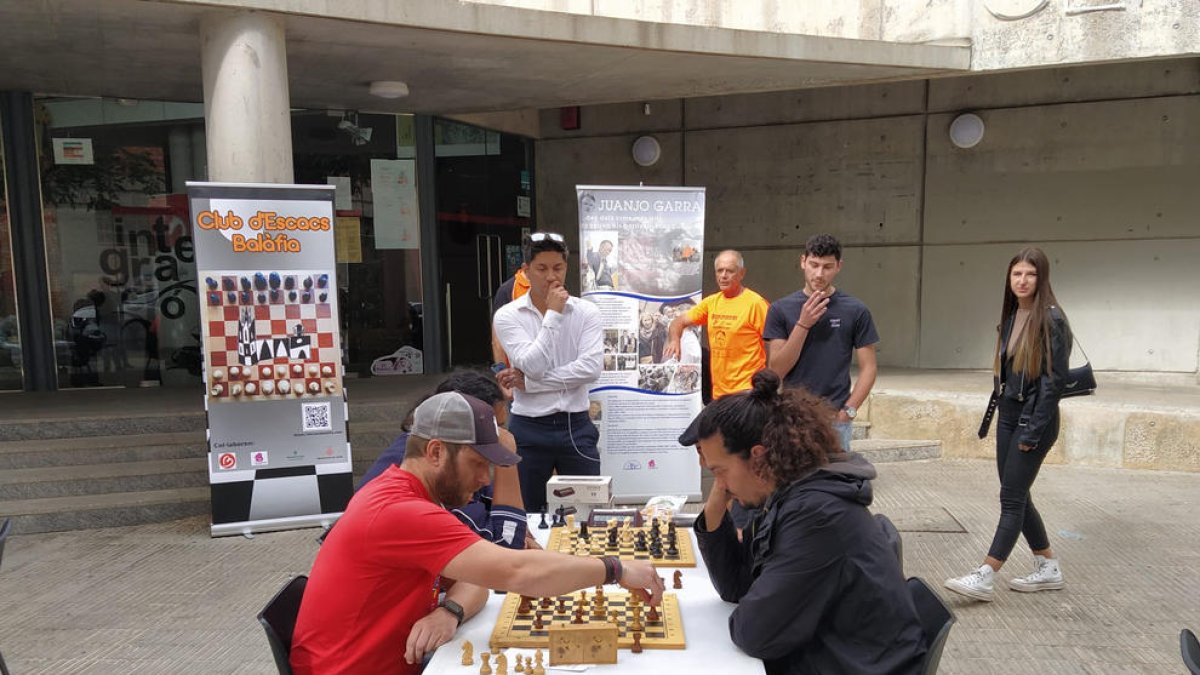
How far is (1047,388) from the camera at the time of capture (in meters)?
3.39

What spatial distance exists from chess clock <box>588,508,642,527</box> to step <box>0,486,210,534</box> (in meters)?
3.90

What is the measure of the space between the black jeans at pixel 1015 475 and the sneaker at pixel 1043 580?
16cm

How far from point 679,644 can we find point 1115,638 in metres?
2.68

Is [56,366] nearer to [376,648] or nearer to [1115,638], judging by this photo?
[376,648]

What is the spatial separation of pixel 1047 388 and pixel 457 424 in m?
2.90

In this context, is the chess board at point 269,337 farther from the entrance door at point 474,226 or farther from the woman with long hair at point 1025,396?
the woman with long hair at point 1025,396

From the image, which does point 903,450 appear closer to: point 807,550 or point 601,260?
point 601,260

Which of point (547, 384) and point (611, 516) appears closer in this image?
point (611, 516)

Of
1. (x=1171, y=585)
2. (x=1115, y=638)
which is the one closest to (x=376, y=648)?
(x=1115, y=638)

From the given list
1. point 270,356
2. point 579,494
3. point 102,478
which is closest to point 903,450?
point 579,494

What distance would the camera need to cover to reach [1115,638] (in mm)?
3291

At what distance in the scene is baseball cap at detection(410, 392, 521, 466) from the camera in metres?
1.77

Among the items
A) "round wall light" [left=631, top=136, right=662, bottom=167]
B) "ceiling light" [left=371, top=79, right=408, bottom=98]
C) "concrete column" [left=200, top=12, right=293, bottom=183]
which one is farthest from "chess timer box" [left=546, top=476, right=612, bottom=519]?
"round wall light" [left=631, top=136, right=662, bottom=167]

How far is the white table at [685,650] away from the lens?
1659 millimetres
